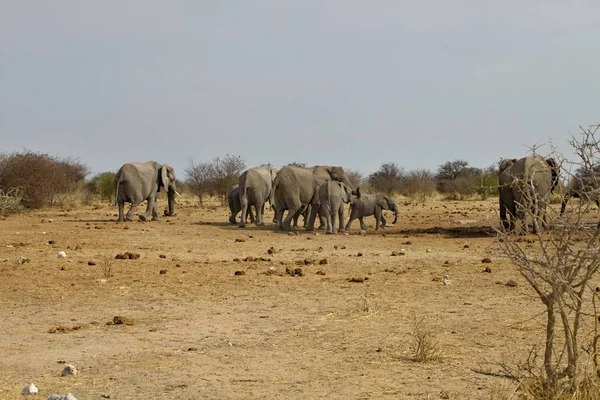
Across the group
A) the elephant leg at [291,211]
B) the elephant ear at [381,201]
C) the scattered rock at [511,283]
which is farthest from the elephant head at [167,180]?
the scattered rock at [511,283]

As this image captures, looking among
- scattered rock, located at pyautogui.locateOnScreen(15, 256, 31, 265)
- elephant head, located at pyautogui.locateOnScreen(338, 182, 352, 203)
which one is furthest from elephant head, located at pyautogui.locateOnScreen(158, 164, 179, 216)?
scattered rock, located at pyautogui.locateOnScreen(15, 256, 31, 265)

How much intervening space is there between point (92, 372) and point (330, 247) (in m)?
11.1

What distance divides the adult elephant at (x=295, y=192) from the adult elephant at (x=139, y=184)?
4.32 meters

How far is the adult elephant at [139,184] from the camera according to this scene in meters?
25.5

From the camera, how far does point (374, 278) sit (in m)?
12.7

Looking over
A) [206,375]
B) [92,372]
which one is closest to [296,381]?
[206,375]

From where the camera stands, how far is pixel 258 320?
31.1 ft

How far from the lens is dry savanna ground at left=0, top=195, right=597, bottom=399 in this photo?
685cm

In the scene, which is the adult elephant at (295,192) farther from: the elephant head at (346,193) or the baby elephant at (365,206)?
the baby elephant at (365,206)

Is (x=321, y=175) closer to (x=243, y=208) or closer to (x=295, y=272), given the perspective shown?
(x=243, y=208)

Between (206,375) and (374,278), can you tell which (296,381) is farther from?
(374,278)

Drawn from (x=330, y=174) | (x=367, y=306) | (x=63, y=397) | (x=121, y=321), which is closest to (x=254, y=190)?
(x=330, y=174)

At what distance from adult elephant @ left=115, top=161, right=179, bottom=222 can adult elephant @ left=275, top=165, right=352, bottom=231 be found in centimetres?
432

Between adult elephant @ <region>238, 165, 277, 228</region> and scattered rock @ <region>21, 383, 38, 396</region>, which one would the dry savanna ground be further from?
adult elephant @ <region>238, 165, 277, 228</region>
